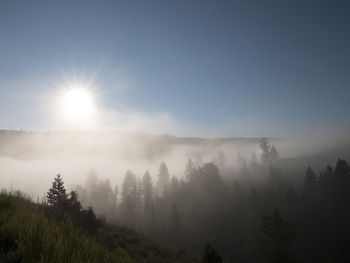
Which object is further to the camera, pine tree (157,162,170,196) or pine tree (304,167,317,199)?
pine tree (157,162,170,196)

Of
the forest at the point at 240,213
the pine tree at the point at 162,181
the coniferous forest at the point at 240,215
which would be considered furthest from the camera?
the pine tree at the point at 162,181

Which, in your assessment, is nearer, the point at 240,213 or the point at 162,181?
the point at 240,213

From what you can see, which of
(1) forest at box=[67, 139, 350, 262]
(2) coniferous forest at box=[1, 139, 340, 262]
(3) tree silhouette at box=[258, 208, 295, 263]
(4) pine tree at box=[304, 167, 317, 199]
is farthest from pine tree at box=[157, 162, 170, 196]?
(3) tree silhouette at box=[258, 208, 295, 263]

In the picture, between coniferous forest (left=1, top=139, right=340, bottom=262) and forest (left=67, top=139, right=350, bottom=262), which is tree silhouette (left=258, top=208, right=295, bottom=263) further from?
forest (left=67, top=139, right=350, bottom=262)

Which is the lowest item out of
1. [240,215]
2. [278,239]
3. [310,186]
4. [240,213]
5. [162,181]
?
[240,215]

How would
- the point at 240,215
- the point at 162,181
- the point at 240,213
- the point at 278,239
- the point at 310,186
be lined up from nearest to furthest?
the point at 278,239
the point at 310,186
the point at 240,215
the point at 240,213
the point at 162,181

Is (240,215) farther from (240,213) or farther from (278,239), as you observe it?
(278,239)

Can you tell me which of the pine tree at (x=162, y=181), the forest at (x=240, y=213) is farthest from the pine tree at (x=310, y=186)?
the pine tree at (x=162, y=181)

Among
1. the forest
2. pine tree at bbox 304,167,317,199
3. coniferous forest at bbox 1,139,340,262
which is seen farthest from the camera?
pine tree at bbox 304,167,317,199

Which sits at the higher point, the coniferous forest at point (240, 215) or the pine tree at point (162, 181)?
the pine tree at point (162, 181)

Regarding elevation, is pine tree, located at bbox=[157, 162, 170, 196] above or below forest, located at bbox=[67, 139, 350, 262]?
above

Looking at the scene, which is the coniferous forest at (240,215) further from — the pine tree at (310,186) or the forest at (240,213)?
the pine tree at (310,186)

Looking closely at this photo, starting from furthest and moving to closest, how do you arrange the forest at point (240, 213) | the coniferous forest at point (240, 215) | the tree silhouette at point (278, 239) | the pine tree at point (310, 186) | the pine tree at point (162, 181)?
the pine tree at point (162, 181), the pine tree at point (310, 186), the forest at point (240, 213), the coniferous forest at point (240, 215), the tree silhouette at point (278, 239)

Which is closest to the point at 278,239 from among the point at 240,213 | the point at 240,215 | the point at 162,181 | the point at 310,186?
the point at 240,215
